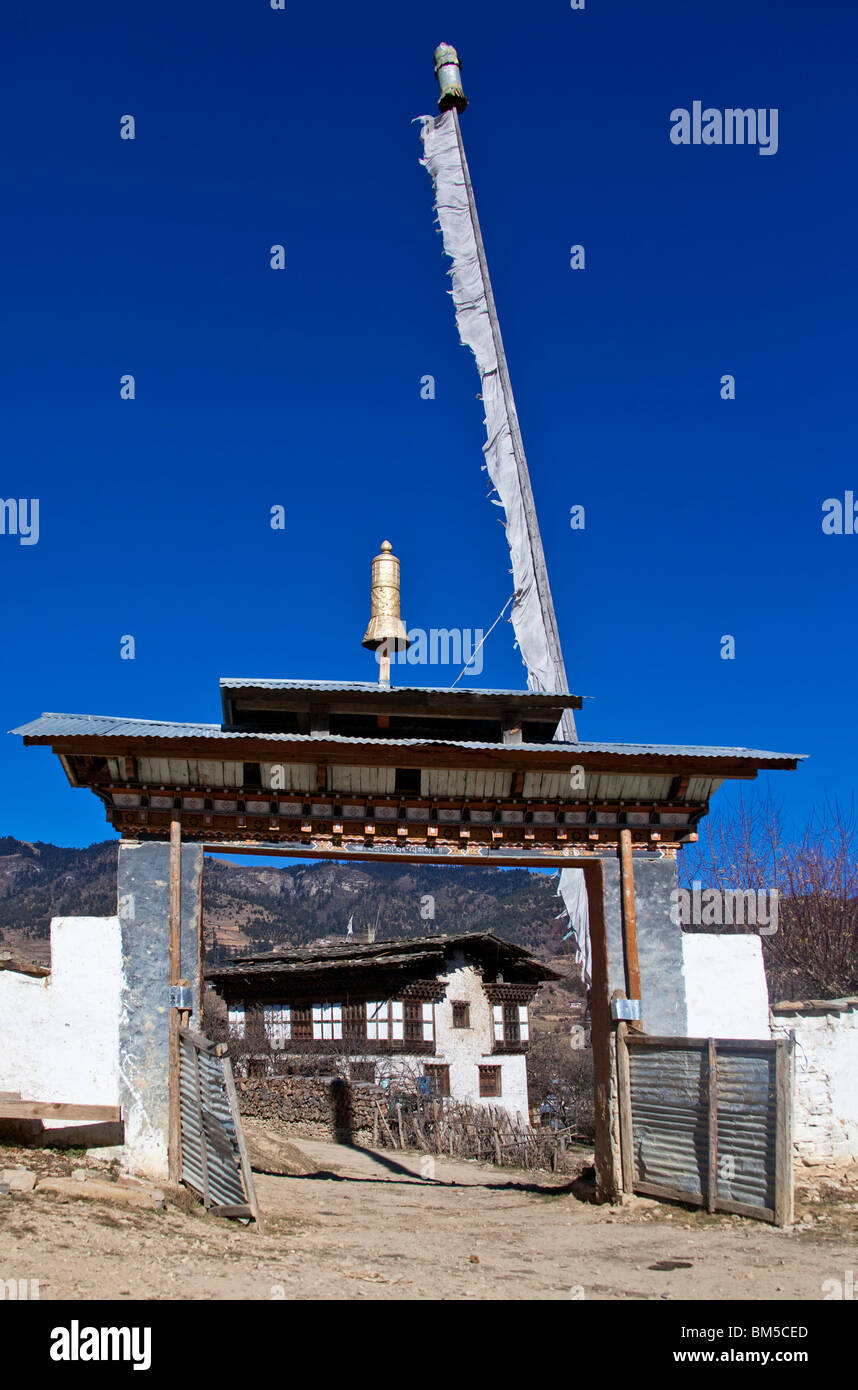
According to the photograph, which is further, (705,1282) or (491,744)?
(491,744)

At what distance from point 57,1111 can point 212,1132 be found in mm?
1595

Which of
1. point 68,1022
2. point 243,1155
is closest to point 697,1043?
point 243,1155

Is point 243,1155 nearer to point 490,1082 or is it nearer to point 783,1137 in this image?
point 783,1137

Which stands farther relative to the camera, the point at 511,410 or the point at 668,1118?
the point at 511,410

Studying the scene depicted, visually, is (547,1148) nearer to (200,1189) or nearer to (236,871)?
(200,1189)

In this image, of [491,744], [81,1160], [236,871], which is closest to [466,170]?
[491,744]

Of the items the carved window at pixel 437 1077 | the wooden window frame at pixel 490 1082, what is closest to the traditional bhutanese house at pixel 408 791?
the carved window at pixel 437 1077

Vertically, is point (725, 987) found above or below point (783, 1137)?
above

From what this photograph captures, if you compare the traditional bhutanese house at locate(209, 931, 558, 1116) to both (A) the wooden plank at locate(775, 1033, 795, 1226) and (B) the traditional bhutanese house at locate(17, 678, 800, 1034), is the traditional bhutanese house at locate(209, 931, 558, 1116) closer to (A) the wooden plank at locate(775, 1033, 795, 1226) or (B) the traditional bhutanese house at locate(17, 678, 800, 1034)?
(B) the traditional bhutanese house at locate(17, 678, 800, 1034)

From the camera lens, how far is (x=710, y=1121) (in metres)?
10.1

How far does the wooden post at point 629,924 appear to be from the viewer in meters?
12.3

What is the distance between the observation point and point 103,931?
11.5 metres

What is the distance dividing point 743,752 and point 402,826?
4.24 meters

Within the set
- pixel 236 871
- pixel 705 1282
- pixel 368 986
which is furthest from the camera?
pixel 236 871
